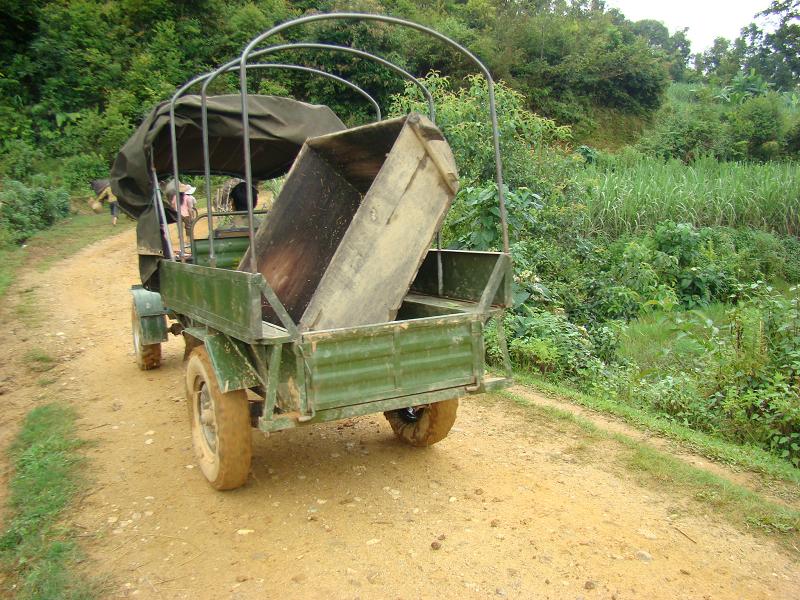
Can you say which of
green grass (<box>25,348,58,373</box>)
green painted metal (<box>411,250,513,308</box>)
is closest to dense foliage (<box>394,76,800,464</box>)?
green painted metal (<box>411,250,513,308</box>)

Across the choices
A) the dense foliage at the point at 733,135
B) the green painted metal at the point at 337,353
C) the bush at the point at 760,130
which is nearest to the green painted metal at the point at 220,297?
the green painted metal at the point at 337,353

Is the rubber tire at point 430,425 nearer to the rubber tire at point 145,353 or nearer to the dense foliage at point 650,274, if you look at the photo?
the dense foliage at point 650,274

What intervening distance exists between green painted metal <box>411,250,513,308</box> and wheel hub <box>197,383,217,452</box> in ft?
5.31

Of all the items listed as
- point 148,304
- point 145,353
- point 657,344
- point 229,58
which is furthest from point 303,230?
point 229,58

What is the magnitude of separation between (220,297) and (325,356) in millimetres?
720

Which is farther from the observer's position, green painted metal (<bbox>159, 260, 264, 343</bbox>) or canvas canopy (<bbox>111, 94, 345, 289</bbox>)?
canvas canopy (<bbox>111, 94, 345, 289</bbox>)

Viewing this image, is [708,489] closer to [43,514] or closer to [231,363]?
[231,363]

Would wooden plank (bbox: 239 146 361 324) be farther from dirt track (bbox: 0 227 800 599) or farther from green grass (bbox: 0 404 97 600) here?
green grass (bbox: 0 404 97 600)

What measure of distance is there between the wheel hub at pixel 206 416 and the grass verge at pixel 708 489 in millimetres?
2654

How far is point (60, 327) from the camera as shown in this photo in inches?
318

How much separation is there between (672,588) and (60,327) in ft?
24.8

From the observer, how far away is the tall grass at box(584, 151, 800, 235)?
1161 cm

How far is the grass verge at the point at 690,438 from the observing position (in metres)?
4.37

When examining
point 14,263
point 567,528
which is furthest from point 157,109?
point 14,263
